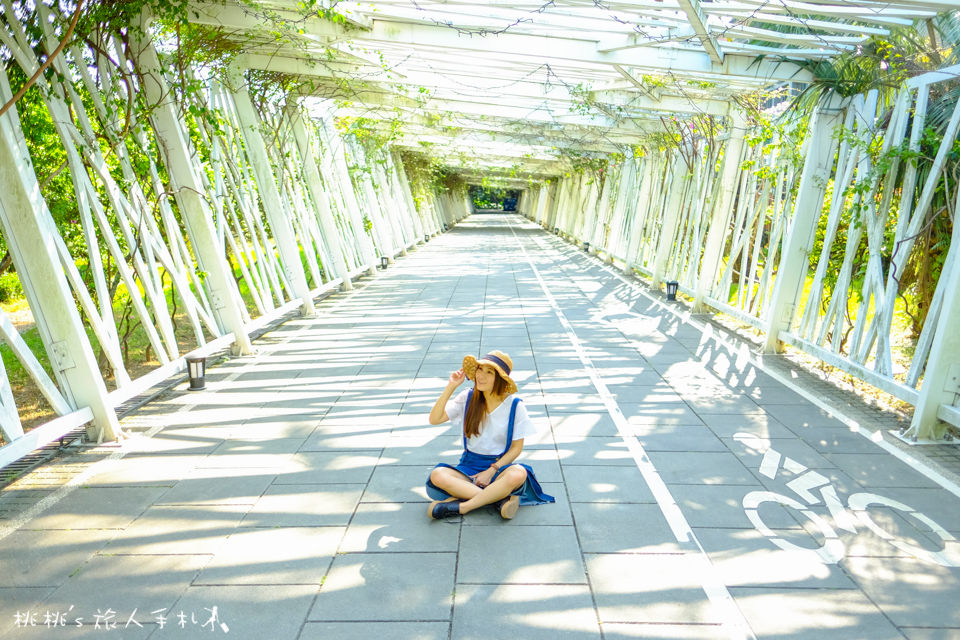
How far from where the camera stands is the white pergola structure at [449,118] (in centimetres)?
557

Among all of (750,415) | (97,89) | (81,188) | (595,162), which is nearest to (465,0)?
(97,89)

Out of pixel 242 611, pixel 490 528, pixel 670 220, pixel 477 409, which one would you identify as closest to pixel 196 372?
pixel 477 409

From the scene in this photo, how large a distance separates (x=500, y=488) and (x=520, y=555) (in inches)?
20.2

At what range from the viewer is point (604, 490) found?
15.2 ft

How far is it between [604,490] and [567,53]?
22.7 feet

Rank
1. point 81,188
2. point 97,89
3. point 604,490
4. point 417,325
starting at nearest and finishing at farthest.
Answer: point 604,490 < point 81,188 < point 97,89 < point 417,325

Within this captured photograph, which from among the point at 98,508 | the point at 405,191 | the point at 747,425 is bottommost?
the point at 405,191

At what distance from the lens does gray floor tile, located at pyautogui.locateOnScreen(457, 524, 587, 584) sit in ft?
11.6

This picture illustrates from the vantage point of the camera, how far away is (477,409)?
4355 millimetres

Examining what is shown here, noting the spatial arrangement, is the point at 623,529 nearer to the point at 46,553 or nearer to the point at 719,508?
the point at 719,508

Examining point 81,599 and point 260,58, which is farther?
point 260,58

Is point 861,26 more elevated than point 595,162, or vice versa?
point 861,26

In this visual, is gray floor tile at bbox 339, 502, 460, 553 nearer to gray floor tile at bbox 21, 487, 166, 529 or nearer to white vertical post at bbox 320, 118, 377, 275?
gray floor tile at bbox 21, 487, 166, 529

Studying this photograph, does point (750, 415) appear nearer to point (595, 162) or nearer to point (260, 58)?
point (260, 58)
